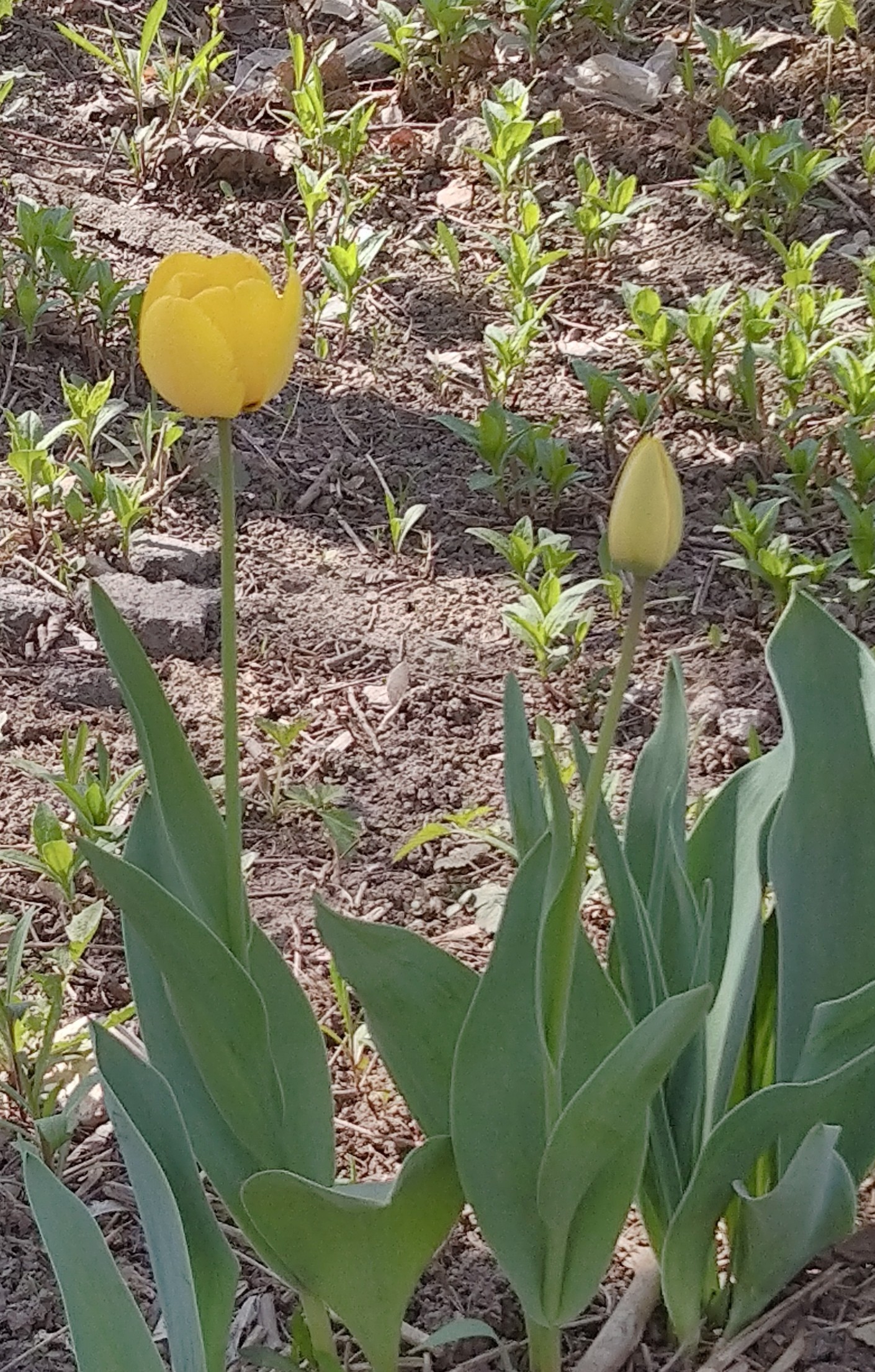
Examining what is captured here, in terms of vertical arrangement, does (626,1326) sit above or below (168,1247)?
below

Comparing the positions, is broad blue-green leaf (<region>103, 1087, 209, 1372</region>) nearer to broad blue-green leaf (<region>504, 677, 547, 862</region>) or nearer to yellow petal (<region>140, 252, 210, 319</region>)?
broad blue-green leaf (<region>504, 677, 547, 862</region>)

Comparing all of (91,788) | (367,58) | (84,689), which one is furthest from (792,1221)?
(367,58)

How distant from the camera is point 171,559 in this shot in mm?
2668

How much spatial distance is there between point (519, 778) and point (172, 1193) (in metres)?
0.47

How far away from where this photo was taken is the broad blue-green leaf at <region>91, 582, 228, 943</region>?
123cm

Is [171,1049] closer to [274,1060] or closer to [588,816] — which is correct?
[274,1060]

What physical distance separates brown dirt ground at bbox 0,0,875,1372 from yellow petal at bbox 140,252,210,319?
39.1 inches

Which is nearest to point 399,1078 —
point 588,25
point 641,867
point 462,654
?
point 641,867

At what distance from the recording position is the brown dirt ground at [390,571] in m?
1.67

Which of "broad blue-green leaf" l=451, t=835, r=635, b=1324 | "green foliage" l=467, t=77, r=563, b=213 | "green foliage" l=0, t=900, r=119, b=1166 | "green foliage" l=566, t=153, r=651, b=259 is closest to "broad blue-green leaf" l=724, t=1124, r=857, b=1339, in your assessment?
"broad blue-green leaf" l=451, t=835, r=635, b=1324

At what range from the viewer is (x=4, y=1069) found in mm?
1781

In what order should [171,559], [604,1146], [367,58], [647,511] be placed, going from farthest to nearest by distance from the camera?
[367,58], [171,559], [604,1146], [647,511]

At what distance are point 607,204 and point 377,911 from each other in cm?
191

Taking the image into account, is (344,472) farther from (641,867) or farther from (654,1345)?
(654,1345)
